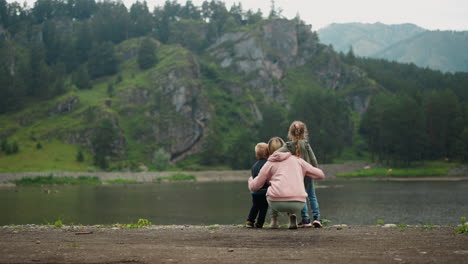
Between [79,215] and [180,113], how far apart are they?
11037 centimetres

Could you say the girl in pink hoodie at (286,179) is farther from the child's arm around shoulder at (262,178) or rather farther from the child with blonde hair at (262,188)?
the child with blonde hair at (262,188)

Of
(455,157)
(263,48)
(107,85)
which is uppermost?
(263,48)

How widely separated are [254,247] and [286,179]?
309 cm

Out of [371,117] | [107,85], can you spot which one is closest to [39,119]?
[107,85]

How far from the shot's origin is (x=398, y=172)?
104 meters

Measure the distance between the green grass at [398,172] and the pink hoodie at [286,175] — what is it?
306ft

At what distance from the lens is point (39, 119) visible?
126562 mm

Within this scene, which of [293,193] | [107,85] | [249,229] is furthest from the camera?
[107,85]

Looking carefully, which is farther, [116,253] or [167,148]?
[167,148]

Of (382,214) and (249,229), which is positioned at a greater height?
(249,229)

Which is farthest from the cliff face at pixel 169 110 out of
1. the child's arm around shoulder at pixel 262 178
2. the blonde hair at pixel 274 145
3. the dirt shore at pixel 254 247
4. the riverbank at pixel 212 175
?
the dirt shore at pixel 254 247

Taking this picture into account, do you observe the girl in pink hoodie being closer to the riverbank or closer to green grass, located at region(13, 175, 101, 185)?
green grass, located at region(13, 175, 101, 185)

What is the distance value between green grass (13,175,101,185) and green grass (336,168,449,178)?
5683 cm

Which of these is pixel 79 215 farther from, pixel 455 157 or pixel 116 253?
pixel 455 157
